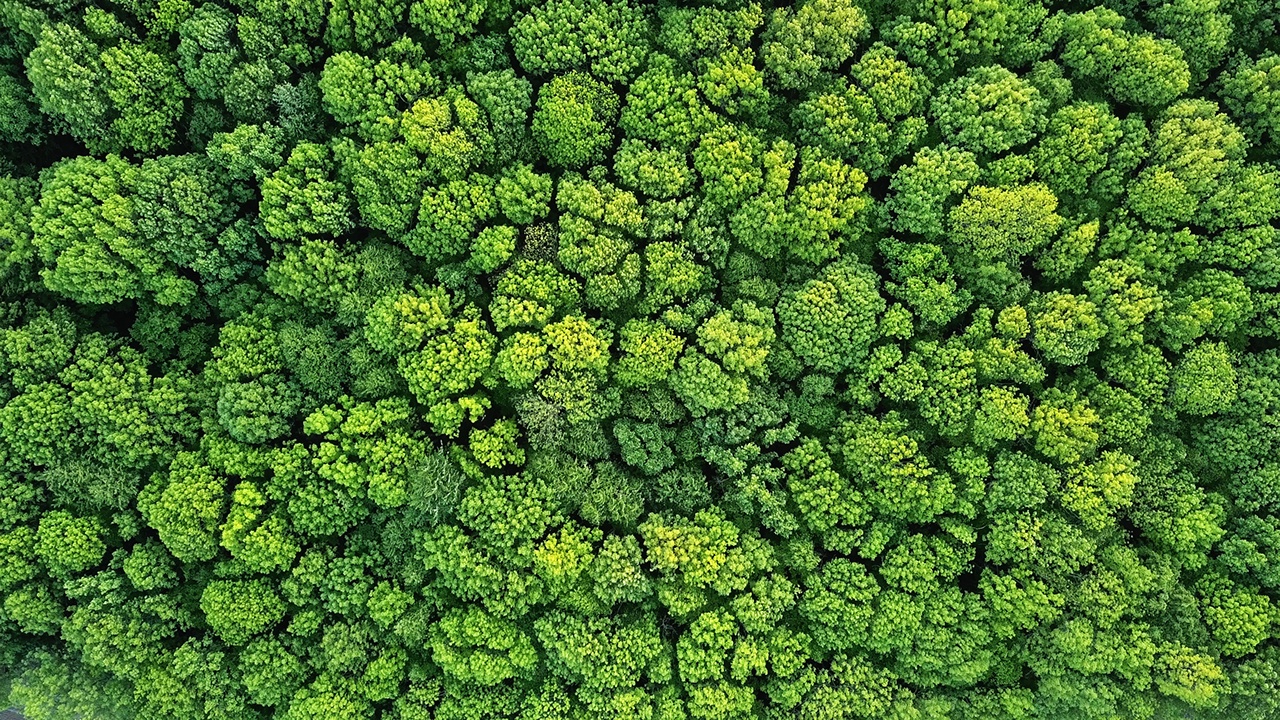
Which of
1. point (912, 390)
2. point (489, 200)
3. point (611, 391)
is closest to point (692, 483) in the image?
point (611, 391)

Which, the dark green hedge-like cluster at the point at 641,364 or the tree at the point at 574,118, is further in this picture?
the tree at the point at 574,118

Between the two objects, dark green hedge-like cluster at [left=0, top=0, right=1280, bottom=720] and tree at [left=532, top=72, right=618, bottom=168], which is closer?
dark green hedge-like cluster at [left=0, top=0, right=1280, bottom=720]

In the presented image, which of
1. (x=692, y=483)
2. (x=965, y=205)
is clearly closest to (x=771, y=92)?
(x=965, y=205)

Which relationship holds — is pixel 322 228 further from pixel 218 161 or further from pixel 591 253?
pixel 591 253

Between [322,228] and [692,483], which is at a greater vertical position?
[322,228]

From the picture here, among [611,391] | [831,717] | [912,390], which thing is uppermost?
[912,390]

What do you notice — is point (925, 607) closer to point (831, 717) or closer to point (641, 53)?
point (831, 717)

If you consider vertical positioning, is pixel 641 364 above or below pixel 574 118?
below
